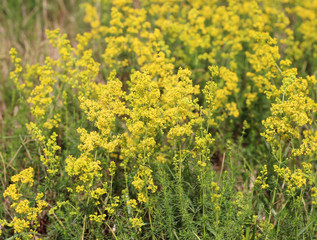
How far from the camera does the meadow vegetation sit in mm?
2650

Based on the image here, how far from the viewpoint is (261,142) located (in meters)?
3.92

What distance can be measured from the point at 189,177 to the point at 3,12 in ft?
16.3

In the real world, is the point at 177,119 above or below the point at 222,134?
above

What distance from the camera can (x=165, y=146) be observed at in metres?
3.05

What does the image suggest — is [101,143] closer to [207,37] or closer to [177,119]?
[177,119]

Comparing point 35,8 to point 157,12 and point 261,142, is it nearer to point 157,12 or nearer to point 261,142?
point 157,12

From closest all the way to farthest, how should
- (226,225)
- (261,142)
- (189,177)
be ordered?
(226,225)
(189,177)
(261,142)

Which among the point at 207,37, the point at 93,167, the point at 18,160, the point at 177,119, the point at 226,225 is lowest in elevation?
the point at 18,160

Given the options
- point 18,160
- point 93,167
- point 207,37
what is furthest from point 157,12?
point 93,167

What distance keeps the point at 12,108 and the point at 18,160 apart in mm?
984

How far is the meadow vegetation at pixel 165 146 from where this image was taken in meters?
2.65

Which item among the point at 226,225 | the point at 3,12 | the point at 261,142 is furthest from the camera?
the point at 3,12

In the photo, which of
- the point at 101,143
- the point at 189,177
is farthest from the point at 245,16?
the point at 101,143

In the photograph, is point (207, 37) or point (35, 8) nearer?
point (207, 37)
